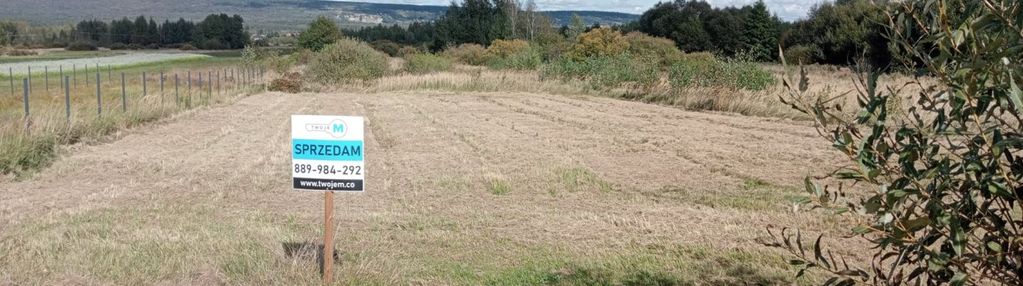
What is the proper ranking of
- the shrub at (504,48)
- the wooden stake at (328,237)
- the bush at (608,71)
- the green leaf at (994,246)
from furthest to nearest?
the shrub at (504,48) < the bush at (608,71) < the wooden stake at (328,237) < the green leaf at (994,246)

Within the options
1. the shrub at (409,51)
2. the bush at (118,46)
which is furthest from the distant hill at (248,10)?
the shrub at (409,51)

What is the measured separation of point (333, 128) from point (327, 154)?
17cm

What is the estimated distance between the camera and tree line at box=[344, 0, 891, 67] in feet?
124

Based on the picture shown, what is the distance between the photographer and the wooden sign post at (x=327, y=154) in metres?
5.30

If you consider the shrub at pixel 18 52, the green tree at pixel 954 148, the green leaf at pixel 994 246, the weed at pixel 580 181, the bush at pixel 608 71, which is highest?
the green tree at pixel 954 148

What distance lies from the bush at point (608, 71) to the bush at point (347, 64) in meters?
8.03

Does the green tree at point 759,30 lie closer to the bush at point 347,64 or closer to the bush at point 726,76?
the bush at point 347,64

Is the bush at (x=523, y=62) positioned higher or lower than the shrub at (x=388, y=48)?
higher

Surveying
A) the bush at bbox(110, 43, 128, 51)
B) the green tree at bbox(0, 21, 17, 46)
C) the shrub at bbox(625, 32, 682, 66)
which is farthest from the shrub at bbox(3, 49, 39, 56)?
the shrub at bbox(625, 32, 682, 66)

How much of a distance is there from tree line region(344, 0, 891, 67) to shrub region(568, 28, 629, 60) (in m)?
4.91

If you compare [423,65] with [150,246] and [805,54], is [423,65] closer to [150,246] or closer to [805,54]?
[805,54]

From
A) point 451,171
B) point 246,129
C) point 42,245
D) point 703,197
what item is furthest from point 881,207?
point 246,129

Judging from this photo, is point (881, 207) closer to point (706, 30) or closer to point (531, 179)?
point (531, 179)

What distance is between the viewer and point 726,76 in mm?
23828
